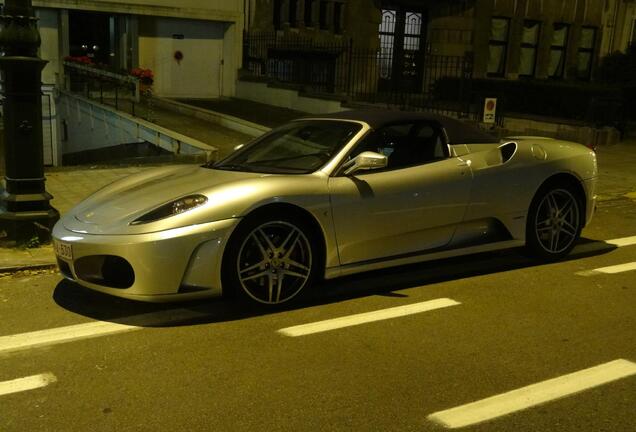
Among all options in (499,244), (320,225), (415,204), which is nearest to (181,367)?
A: (320,225)

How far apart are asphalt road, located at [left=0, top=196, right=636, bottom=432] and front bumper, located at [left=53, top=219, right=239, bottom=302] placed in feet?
0.82

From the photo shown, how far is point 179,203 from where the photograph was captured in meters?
4.66

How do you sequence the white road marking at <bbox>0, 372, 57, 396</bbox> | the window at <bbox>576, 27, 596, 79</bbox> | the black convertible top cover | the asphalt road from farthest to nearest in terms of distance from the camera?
the window at <bbox>576, 27, 596, 79</bbox> → the black convertible top cover → the white road marking at <bbox>0, 372, 57, 396</bbox> → the asphalt road

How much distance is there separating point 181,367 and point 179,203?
1.18m

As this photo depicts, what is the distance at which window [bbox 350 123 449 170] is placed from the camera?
5.46 m

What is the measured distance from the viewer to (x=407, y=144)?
5.70m

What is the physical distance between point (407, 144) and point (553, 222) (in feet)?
5.28

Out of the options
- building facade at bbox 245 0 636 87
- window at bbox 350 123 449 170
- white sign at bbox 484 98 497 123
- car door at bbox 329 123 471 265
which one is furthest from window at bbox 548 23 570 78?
car door at bbox 329 123 471 265

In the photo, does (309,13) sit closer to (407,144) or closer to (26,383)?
(407,144)

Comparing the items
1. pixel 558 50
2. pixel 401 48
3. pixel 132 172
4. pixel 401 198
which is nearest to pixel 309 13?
pixel 401 48

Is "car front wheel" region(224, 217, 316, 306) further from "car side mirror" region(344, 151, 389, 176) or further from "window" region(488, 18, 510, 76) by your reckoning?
"window" region(488, 18, 510, 76)

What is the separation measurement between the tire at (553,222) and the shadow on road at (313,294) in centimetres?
17

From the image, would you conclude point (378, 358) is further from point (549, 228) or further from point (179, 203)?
point (549, 228)

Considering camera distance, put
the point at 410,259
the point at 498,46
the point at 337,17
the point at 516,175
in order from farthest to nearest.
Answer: the point at 498,46, the point at 337,17, the point at 516,175, the point at 410,259
